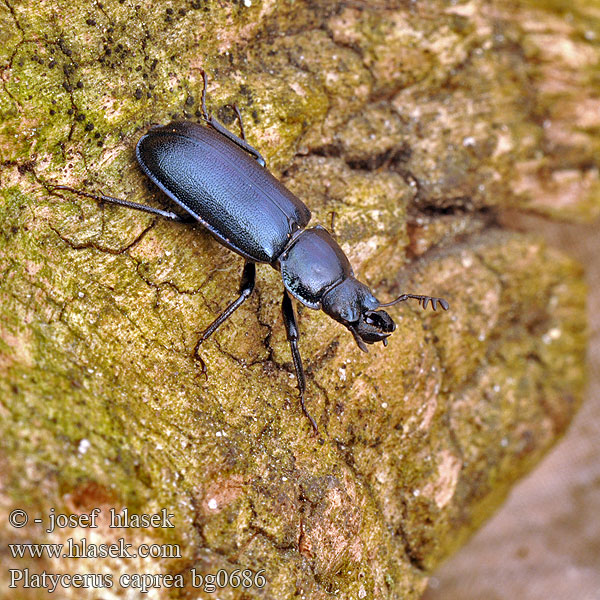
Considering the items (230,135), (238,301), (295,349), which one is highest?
(230,135)

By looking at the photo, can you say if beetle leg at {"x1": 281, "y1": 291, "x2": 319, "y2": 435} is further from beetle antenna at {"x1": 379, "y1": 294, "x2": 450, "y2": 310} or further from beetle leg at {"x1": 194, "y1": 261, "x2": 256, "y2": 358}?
beetle antenna at {"x1": 379, "y1": 294, "x2": 450, "y2": 310}

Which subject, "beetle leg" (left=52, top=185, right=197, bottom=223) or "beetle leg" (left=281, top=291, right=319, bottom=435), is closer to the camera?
"beetle leg" (left=52, top=185, right=197, bottom=223)

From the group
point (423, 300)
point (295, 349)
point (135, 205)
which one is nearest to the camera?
point (135, 205)

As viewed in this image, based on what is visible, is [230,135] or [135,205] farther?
[230,135]

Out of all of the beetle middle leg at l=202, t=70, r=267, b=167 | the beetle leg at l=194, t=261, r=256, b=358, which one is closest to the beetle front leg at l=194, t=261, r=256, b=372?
the beetle leg at l=194, t=261, r=256, b=358

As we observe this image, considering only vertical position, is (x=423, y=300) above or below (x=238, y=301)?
below

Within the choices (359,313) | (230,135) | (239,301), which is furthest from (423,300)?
(230,135)

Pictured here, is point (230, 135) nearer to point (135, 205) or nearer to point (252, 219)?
point (252, 219)

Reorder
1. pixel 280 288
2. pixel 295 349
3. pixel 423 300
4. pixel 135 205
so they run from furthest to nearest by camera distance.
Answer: pixel 280 288
pixel 423 300
pixel 295 349
pixel 135 205

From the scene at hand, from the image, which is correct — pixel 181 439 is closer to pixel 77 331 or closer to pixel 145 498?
pixel 145 498

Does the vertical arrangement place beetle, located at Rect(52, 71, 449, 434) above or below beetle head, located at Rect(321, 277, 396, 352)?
above
